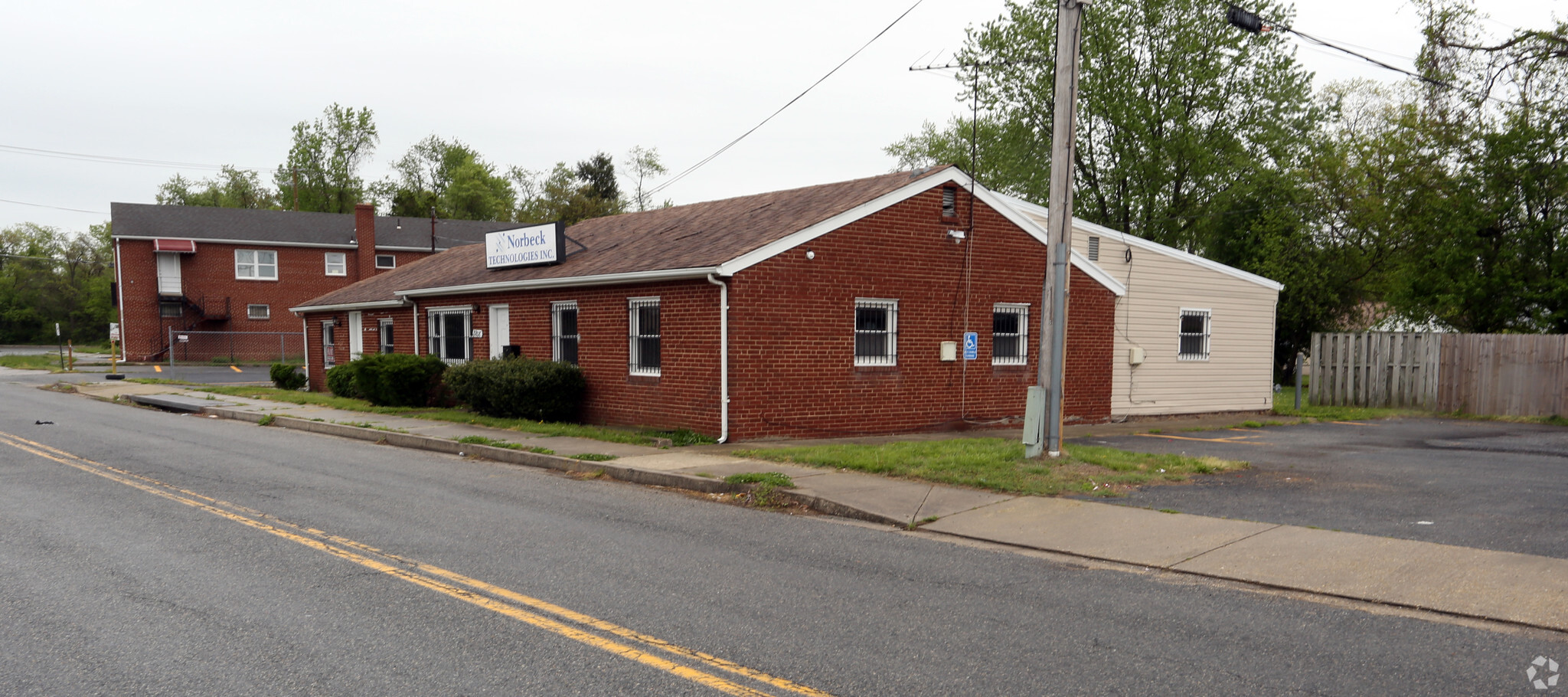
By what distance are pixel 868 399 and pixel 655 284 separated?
405cm

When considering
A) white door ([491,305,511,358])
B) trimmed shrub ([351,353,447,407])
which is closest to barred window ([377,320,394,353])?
trimmed shrub ([351,353,447,407])

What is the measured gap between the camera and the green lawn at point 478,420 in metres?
14.7

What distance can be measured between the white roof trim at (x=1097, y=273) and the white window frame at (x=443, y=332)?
12.9 metres

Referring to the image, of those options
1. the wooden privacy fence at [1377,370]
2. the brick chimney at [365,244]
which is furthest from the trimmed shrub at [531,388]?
the brick chimney at [365,244]

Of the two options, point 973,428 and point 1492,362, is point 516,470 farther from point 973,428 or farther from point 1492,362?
point 1492,362

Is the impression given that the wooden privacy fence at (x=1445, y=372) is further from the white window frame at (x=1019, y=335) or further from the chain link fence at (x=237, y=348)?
the chain link fence at (x=237, y=348)

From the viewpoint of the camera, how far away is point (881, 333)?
16078 mm

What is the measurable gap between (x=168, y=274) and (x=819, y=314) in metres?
43.0

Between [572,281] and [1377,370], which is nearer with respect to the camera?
[572,281]

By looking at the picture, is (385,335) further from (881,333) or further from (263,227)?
(263,227)

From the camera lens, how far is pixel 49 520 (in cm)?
872

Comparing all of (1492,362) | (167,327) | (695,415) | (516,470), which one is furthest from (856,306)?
(167,327)

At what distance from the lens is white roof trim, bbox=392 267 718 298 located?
14.6 m

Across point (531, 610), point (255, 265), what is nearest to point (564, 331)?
point (531, 610)
